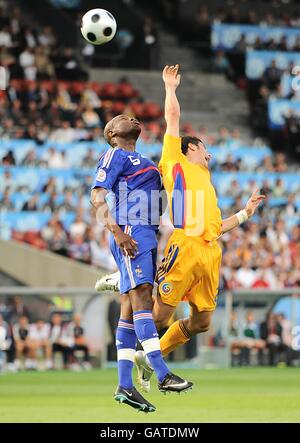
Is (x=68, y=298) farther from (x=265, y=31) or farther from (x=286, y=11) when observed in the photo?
(x=286, y=11)

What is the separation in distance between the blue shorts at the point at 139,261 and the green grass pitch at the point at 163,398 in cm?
114

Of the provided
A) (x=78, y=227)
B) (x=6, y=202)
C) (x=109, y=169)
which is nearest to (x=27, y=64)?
(x=6, y=202)

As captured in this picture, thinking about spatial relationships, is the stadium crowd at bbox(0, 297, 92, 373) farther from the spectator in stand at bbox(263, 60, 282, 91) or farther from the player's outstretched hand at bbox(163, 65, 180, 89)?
the spectator in stand at bbox(263, 60, 282, 91)

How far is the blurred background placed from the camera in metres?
20.2

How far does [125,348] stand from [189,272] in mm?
881

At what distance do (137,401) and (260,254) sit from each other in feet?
46.6

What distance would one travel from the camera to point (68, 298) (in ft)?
66.3

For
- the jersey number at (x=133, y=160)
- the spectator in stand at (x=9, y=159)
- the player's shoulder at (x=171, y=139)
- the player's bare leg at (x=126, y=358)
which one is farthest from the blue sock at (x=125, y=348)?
the spectator in stand at (x=9, y=159)

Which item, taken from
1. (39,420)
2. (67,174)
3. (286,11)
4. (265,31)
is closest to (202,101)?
(265,31)

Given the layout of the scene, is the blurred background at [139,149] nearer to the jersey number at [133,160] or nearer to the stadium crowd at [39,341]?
the stadium crowd at [39,341]

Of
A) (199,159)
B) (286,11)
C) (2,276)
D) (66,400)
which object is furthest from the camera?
(286,11)

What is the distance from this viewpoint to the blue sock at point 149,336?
952 centimetres
